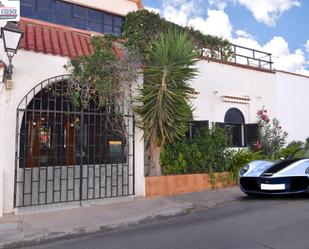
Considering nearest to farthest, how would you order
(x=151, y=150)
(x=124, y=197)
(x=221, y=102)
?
(x=124, y=197) < (x=151, y=150) < (x=221, y=102)

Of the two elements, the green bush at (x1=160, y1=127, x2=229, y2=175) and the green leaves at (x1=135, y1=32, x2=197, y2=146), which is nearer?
the green leaves at (x1=135, y1=32, x2=197, y2=146)

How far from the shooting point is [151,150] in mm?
9383

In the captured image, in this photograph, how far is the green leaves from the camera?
340 inches

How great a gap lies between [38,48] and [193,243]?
16.9 feet

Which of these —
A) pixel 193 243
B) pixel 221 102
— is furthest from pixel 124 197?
pixel 221 102

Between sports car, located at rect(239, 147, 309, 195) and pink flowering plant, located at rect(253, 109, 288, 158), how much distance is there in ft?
15.4

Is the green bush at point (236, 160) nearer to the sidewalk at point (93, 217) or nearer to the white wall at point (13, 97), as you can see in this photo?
the sidewalk at point (93, 217)

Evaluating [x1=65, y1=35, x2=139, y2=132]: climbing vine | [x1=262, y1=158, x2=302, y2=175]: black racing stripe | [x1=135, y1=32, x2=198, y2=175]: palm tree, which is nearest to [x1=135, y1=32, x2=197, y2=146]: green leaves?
[x1=135, y1=32, x2=198, y2=175]: palm tree

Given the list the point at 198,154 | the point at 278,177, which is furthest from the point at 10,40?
the point at 278,177

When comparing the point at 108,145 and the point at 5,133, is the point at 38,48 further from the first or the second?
the point at 108,145

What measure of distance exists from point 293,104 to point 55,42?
36.6ft

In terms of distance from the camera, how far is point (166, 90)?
28.2 ft

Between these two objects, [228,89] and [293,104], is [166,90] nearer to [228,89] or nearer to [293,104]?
[228,89]

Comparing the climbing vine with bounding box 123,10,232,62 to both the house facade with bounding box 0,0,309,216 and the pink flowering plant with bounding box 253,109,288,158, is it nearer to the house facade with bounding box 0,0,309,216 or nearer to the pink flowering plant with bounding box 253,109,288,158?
the house facade with bounding box 0,0,309,216
